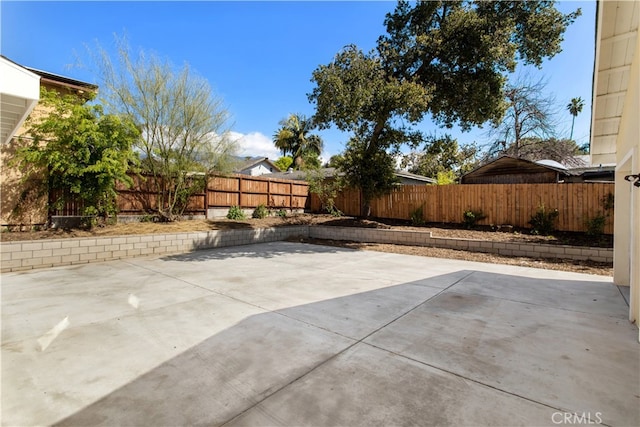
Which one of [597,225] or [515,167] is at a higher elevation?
[515,167]

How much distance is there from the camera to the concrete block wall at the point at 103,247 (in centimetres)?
578

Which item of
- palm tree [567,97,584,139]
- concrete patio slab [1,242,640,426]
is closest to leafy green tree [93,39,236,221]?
concrete patio slab [1,242,640,426]

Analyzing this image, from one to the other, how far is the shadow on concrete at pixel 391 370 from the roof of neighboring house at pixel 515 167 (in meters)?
12.5

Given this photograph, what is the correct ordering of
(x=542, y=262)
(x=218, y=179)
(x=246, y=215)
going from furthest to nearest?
1. (x=246, y=215)
2. (x=218, y=179)
3. (x=542, y=262)

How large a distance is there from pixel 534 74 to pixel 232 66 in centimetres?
1673

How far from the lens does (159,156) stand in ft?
29.6

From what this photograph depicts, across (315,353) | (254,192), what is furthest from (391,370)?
(254,192)

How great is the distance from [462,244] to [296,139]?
28.6 metres

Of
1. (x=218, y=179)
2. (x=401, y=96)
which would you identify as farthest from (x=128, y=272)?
(x=401, y=96)

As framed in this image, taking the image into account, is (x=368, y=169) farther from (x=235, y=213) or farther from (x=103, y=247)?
(x=103, y=247)

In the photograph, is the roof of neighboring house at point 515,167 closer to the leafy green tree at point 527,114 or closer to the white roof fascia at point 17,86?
the leafy green tree at point 527,114

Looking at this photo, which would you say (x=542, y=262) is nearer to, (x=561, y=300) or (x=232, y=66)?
(x=561, y=300)

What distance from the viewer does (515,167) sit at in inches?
559

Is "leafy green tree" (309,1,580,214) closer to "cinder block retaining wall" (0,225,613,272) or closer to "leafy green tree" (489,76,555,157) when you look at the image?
"cinder block retaining wall" (0,225,613,272)
